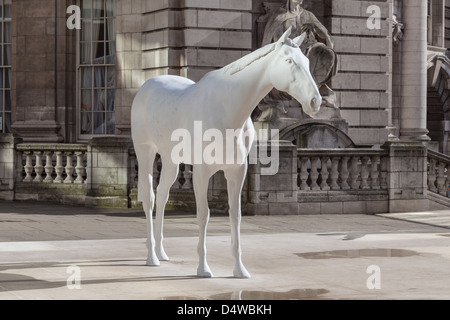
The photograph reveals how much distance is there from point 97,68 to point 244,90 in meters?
14.7

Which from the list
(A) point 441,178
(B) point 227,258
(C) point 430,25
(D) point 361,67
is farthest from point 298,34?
(C) point 430,25

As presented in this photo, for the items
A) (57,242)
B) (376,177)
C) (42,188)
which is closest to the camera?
(57,242)

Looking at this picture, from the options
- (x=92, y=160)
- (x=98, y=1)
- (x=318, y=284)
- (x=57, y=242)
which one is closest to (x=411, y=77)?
(x=98, y=1)

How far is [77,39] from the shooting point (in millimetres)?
24250

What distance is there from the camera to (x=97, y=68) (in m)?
24.1

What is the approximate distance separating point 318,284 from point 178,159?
2139mm

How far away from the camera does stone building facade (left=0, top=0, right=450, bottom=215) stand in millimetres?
21078

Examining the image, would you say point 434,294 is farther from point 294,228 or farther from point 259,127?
point 259,127

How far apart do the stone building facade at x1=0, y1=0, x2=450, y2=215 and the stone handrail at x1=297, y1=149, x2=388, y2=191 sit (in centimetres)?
321

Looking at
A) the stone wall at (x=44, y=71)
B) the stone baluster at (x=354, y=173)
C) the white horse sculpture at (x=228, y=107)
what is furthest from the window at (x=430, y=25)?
the white horse sculpture at (x=228, y=107)

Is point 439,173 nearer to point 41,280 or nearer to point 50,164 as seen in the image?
point 50,164

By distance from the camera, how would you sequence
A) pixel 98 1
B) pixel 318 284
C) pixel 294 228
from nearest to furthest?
pixel 318 284, pixel 294 228, pixel 98 1

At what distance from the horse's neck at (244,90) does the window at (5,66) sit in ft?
52.3

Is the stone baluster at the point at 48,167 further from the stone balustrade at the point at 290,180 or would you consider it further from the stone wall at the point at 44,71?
the stone wall at the point at 44,71
